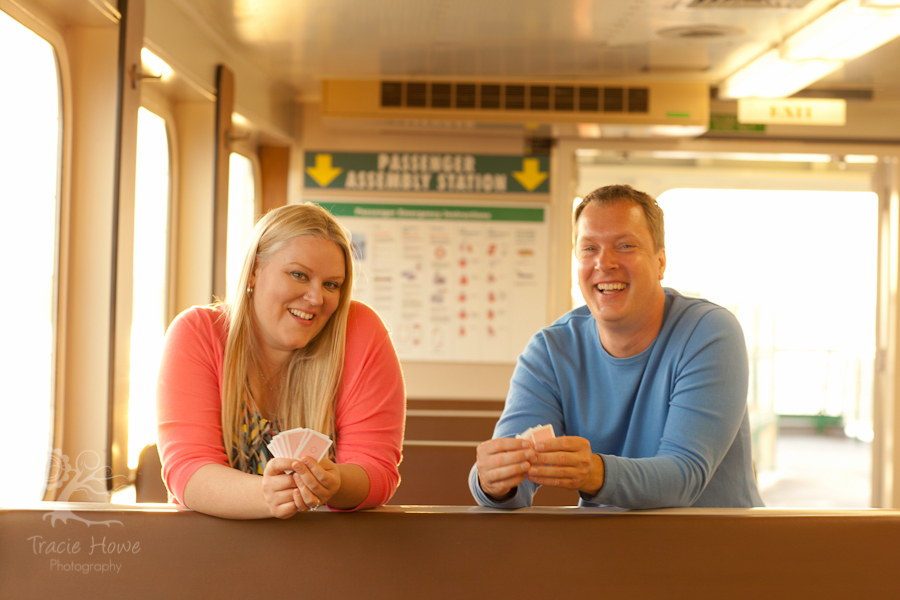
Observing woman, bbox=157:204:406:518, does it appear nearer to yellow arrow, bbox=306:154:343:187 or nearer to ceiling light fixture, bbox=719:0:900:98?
ceiling light fixture, bbox=719:0:900:98

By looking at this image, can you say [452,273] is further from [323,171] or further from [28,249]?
[28,249]

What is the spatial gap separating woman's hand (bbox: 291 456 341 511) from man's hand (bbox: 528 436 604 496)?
356mm

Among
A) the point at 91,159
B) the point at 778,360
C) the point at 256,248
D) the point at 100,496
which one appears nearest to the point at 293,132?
the point at 91,159

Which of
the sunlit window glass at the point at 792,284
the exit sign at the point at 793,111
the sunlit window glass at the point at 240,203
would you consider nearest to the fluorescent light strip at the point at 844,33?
the exit sign at the point at 793,111

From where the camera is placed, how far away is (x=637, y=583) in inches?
54.6

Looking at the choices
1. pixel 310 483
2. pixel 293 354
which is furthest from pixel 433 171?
pixel 310 483

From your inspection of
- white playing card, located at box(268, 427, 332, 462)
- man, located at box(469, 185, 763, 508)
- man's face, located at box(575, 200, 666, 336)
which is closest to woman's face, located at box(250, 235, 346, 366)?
white playing card, located at box(268, 427, 332, 462)

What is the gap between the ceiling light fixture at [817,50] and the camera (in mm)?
3055

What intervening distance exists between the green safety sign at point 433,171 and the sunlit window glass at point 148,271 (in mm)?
1426

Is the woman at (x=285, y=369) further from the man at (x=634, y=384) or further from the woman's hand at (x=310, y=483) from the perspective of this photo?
the man at (x=634, y=384)

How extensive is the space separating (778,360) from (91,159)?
8330 mm

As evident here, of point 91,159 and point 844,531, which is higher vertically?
point 91,159

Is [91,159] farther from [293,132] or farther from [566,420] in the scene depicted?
[293,132]

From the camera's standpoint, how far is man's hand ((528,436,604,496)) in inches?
53.9
